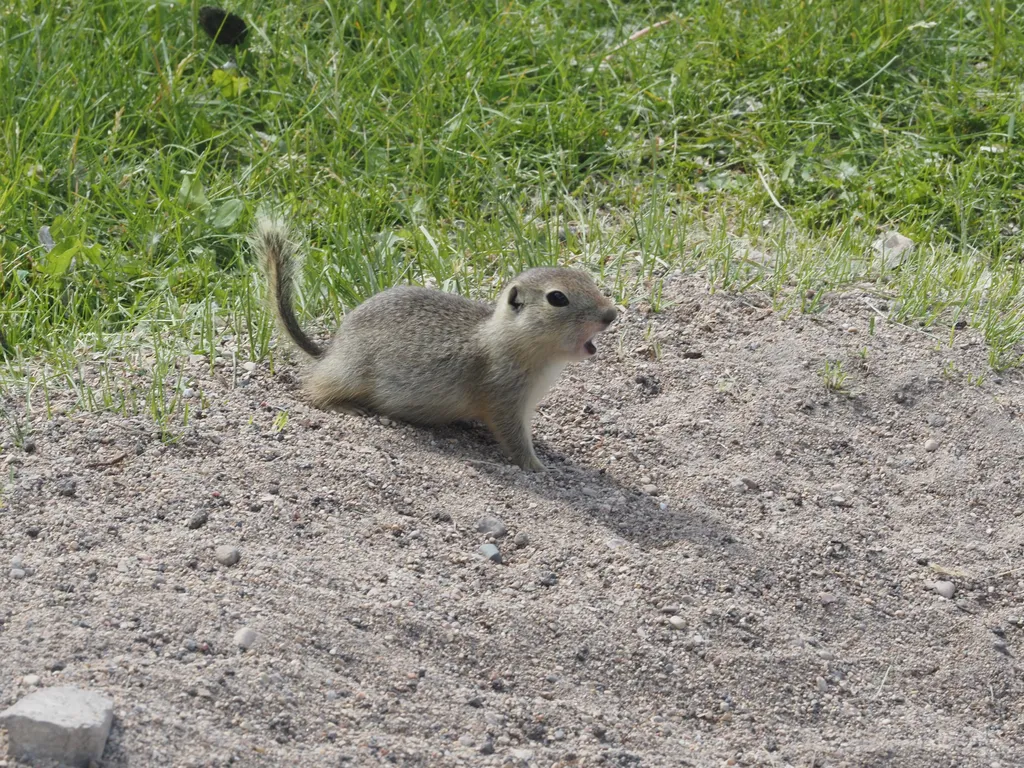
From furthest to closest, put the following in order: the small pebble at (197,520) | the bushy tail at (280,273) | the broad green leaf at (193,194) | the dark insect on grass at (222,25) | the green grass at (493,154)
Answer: the dark insect on grass at (222,25), the broad green leaf at (193,194), the green grass at (493,154), the bushy tail at (280,273), the small pebble at (197,520)

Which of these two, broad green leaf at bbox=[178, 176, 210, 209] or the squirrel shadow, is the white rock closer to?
the squirrel shadow

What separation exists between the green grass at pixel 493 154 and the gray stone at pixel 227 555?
1315 millimetres

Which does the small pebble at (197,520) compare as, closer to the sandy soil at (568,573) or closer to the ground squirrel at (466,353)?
the sandy soil at (568,573)

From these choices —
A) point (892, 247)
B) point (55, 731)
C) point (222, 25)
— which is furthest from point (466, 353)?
point (222, 25)

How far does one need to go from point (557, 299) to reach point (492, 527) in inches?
32.8

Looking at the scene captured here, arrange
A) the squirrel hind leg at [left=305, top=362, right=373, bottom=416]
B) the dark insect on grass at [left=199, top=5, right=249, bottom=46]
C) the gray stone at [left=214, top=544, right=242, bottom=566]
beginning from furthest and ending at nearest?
the dark insect on grass at [left=199, top=5, right=249, bottom=46]
the squirrel hind leg at [left=305, top=362, right=373, bottom=416]
the gray stone at [left=214, top=544, right=242, bottom=566]

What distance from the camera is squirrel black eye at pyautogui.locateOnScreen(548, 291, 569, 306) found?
428cm

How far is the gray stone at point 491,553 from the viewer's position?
3740mm

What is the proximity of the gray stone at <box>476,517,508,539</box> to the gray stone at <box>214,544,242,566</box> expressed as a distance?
2.34 ft

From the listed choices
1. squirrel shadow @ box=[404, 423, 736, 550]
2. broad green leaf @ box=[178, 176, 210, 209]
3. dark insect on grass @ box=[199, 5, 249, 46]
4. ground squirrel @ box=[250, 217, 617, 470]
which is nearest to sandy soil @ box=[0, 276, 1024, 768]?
squirrel shadow @ box=[404, 423, 736, 550]

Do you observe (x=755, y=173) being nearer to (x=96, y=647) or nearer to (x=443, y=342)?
(x=443, y=342)

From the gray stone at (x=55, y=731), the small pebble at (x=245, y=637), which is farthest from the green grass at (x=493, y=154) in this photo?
the gray stone at (x=55, y=731)

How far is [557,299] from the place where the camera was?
4285mm

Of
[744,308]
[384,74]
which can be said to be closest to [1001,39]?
[744,308]
